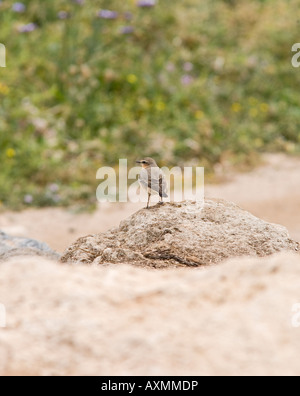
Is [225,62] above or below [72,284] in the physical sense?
above

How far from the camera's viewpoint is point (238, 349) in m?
2.26

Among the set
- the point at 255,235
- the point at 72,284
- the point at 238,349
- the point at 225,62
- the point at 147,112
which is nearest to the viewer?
the point at 238,349

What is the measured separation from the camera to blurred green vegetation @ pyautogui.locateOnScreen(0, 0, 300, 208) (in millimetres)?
10078

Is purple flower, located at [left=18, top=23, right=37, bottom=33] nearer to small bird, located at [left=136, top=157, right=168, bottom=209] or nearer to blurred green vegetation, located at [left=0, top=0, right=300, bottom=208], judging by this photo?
blurred green vegetation, located at [left=0, top=0, right=300, bottom=208]

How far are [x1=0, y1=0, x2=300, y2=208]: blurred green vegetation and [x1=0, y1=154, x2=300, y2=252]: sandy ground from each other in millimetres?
356

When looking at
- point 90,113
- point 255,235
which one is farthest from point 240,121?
point 255,235

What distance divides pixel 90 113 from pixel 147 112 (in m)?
0.90

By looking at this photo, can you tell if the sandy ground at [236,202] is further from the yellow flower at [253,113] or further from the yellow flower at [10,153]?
the yellow flower at [253,113]

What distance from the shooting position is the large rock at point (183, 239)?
3.83 m

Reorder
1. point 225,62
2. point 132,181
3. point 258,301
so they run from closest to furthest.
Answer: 1. point 258,301
2. point 132,181
3. point 225,62

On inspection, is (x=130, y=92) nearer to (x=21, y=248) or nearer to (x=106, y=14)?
(x=106, y=14)

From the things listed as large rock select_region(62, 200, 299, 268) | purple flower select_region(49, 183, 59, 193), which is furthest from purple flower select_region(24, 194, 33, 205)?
large rock select_region(62, 200, 299, 268)
